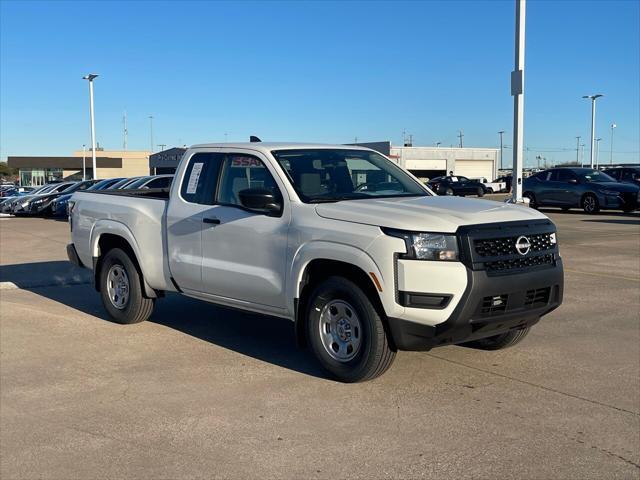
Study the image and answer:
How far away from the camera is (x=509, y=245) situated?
518 centimetres

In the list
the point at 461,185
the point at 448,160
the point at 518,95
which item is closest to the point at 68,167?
the point at 448,160

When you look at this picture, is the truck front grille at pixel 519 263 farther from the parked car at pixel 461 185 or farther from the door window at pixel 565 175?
the parked car at pixel 461 185

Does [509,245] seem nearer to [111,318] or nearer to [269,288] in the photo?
[269,288]

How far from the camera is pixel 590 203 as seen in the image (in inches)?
966

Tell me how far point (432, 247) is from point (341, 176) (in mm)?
1680

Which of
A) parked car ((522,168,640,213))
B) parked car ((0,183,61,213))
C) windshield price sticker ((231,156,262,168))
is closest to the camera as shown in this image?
windshield price sticker ((231,156,262,168))

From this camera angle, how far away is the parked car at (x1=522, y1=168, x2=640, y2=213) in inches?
939

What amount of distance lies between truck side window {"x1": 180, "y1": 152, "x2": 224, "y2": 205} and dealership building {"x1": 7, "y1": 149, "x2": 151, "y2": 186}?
263ft

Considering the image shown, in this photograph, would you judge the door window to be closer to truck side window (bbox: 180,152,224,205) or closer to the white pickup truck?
the white pickup truck

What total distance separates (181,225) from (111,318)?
1844mm

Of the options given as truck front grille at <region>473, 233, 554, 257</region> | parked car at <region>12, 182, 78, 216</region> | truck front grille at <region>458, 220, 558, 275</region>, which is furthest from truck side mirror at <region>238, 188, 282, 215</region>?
parked car at <region>12, 182, 78, 216</region>

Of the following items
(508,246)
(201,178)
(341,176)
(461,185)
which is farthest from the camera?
(461,185)

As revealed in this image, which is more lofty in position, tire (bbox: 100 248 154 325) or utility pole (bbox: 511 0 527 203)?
utility pole (bbox: 511 0 527 203)

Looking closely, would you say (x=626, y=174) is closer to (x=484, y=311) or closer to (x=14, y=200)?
(x=14, y=200)
